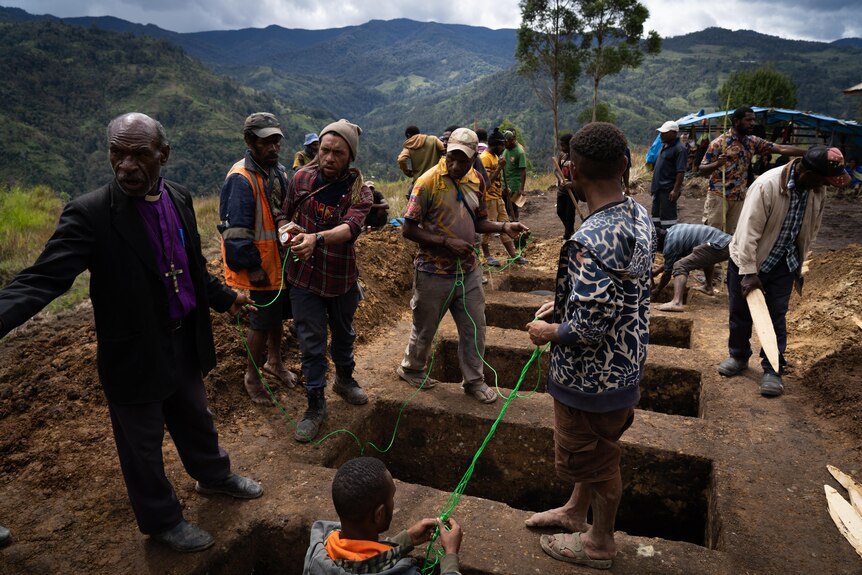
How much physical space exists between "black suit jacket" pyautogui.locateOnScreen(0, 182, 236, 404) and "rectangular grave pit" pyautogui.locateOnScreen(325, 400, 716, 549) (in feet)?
4.92

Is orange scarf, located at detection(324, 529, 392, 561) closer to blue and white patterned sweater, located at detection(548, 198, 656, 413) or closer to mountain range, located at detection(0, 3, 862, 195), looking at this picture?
blue and white patterned sweater, located at detection(548, 198, 656, 413)

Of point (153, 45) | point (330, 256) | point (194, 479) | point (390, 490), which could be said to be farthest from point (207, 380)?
point (153, 45)

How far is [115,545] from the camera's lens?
2.56m

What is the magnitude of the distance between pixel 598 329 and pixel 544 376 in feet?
11.1

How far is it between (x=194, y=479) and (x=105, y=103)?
6676cm

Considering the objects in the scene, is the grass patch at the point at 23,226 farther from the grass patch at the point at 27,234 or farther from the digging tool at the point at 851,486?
the digging tool at the point at 851,486

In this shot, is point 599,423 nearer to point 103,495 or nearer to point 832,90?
point 103,495

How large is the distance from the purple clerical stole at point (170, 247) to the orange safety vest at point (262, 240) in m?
0.93

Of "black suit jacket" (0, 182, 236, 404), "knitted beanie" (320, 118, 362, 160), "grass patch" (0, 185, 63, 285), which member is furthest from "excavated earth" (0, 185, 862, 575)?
"grass patch" (0, 185, 63, 285)

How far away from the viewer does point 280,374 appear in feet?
14.1

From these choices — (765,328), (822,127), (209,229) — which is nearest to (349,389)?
(765,328)

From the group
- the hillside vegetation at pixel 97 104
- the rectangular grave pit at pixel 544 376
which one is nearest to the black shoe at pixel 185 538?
the rectangular grave pit at pixel 544 376

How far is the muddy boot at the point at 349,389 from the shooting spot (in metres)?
4.01

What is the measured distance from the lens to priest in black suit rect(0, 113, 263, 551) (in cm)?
207
